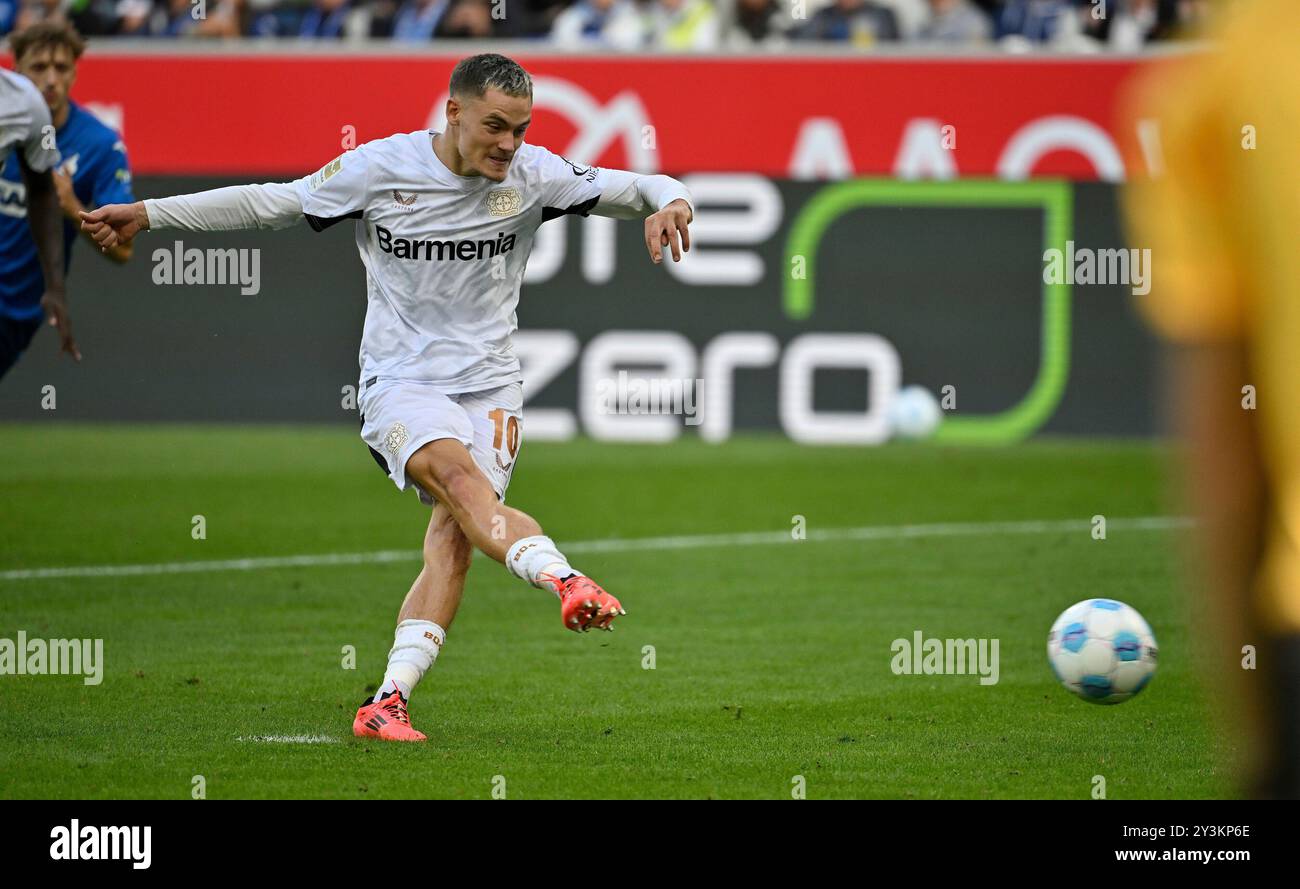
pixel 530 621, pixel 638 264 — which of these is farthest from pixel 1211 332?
pixel 638 264

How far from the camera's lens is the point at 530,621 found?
9.03m

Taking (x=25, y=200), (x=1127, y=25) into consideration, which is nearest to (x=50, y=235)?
(x=25, y=200)

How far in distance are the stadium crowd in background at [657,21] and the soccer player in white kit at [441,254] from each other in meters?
9.83

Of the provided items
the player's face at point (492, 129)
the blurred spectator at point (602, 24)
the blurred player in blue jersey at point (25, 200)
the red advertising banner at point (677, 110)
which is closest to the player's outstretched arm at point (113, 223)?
the player's face at point (492, 129)

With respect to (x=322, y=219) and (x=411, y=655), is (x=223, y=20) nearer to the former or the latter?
(x=322, y=219)

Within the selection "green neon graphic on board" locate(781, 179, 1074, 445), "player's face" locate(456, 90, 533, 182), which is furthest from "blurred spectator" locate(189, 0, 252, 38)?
"player's face" locate(456, 90, 533, 182)

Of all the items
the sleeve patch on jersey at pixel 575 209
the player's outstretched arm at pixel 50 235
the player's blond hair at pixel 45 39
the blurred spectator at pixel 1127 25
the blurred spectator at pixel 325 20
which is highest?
the blurred spectator at pixel 325 20

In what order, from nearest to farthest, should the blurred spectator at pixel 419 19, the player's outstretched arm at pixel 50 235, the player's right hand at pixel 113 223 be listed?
the player's right hand at pixel 113 223 < the player's outstretched arm at pixel 50 235 < the blurred spectator at pixel 419 19

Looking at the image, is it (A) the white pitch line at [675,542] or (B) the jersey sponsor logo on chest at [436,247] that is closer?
(B) the jersey sponsor logo on chest at [436,247]

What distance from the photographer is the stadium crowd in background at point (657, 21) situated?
54.9 feet

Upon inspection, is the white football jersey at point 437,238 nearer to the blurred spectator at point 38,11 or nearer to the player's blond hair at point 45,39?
the player's blond hair at point 45,39

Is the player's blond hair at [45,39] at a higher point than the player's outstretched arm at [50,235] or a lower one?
higher

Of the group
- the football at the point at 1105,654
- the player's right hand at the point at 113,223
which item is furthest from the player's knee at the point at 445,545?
the football at the point at 1105,654

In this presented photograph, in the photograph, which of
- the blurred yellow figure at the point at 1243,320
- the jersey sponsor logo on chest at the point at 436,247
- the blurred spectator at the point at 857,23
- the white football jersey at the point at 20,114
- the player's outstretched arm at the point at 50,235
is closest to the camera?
the blurred yellow figure at the point at 1243,320
